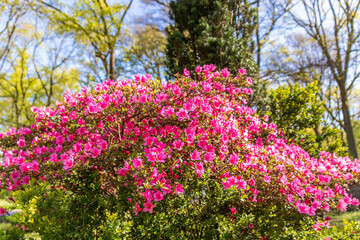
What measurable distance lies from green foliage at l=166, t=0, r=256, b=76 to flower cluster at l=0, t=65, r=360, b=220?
3270 millimetres

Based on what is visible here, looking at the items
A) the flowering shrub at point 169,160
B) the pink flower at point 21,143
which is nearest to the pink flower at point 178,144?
the flowering shrub at point 169,160

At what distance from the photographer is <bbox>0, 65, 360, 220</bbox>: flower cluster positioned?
266 cm

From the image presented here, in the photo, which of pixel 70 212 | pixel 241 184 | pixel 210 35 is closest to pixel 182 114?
pixel 241 184

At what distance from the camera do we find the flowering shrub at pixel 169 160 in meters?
2.69

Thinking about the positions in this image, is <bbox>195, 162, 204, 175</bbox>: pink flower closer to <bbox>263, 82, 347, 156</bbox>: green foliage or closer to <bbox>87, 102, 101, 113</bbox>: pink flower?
<bbox>87, 102, 101, 113</bbox>: pink flower

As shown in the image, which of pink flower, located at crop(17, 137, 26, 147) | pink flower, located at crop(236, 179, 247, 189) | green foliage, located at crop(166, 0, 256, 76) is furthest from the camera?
green foliage, located at crop(166, 0, 256, 76)

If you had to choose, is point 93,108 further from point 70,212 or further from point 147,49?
point 147,49

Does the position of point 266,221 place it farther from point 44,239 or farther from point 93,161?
point 44,239

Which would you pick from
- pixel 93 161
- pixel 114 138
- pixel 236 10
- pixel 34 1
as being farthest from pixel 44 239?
pixel 34 1

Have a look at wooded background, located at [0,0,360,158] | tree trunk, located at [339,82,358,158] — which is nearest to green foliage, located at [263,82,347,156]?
wooded background, located at [0,0,360,158]

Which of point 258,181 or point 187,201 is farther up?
point 258,181

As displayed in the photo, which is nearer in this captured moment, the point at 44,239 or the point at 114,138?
the point at 44,239

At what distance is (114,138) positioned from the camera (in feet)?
10.2

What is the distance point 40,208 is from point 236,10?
706 cm
